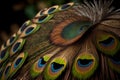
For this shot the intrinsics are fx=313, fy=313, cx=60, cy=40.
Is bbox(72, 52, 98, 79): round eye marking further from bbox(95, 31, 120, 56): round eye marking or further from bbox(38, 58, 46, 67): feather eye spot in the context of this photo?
bbox(38, 58, 46, 67): feather eye spot

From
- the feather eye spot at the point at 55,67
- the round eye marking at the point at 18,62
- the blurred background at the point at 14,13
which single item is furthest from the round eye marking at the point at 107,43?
the blurred background at the point at 14,13

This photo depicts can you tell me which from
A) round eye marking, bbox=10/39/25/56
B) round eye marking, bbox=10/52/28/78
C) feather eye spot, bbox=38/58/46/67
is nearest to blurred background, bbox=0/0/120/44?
round eye marking, bbox=10/39/25/56

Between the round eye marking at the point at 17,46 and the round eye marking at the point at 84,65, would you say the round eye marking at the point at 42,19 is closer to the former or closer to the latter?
the round eye marking at the point at 17,46

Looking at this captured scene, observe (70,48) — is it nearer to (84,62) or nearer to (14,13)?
(84,62)

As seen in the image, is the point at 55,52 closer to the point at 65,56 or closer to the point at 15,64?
the point at 65,56

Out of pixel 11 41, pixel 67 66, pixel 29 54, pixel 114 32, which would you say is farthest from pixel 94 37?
Answer: pixel 11 41

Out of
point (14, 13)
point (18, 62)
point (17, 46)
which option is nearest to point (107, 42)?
point (18, 62)
